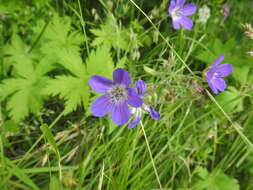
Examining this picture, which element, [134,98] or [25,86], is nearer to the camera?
[134,98]

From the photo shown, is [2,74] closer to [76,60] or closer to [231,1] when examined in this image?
[76,60]

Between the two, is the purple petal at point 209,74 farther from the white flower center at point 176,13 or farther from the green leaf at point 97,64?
the white flower center at point 176,13

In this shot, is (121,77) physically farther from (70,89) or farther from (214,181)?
(214,181)

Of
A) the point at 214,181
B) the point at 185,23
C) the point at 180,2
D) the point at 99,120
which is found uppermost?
the point at 180,2

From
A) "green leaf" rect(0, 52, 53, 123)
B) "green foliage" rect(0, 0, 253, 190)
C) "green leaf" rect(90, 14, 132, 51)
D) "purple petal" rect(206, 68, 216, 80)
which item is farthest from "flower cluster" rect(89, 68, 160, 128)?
"green leaf" rect(90, 14, 132, 51)

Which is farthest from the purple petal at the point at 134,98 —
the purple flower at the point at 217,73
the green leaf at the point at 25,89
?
the green leaf at the point at 25,89

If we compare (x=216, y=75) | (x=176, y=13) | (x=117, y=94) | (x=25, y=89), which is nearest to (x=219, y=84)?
(x=216, y=75)
